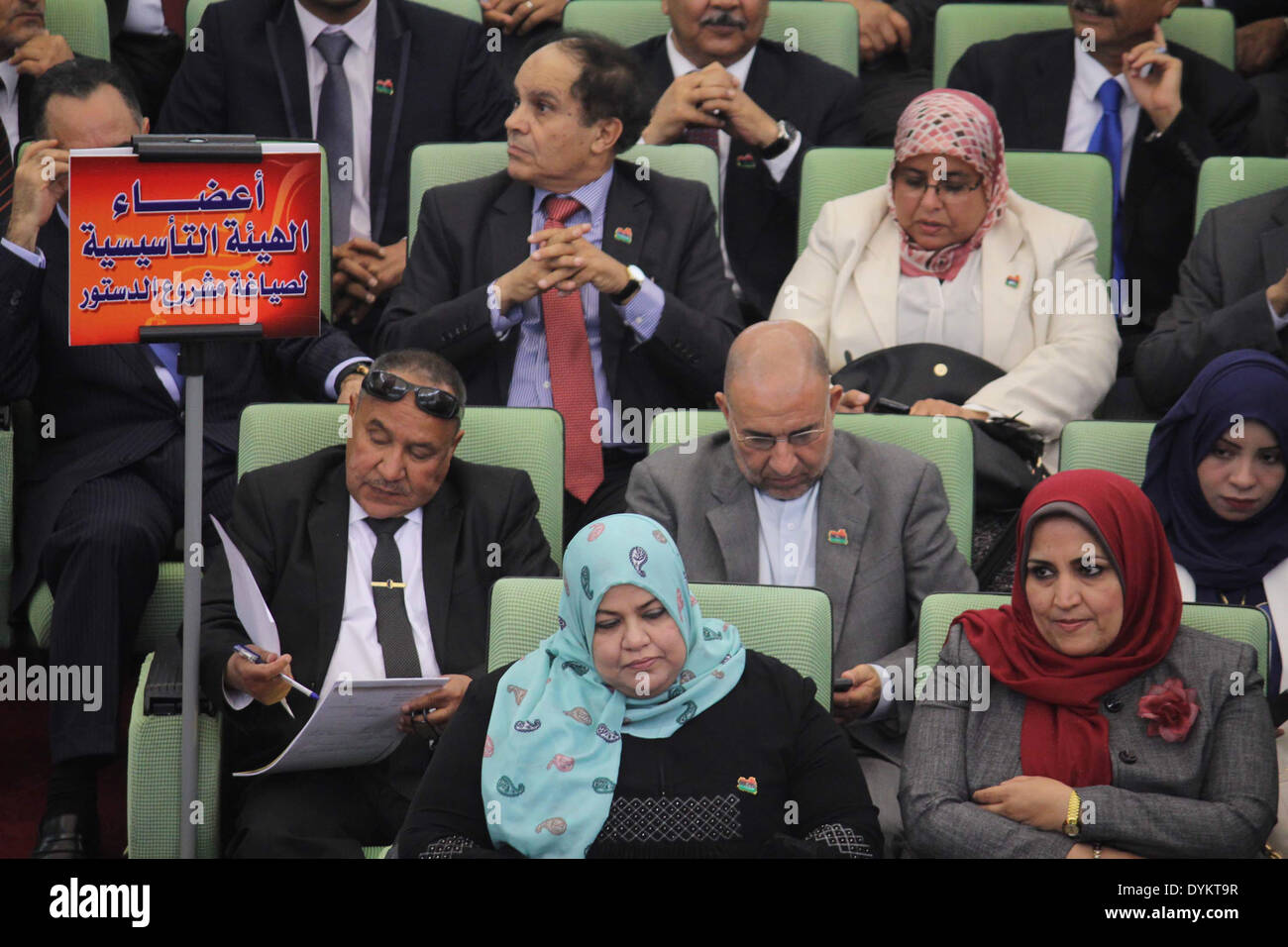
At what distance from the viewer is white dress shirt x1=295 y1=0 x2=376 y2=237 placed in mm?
4855

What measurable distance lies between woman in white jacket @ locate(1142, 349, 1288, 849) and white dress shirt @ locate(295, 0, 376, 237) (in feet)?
7.93

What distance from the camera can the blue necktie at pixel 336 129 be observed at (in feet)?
15.9

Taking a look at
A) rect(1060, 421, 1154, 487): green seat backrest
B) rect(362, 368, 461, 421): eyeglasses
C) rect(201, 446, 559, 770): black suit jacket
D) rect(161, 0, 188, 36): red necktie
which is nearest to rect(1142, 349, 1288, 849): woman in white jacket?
rect(1060, 421, 1154, 487): green seat backrest

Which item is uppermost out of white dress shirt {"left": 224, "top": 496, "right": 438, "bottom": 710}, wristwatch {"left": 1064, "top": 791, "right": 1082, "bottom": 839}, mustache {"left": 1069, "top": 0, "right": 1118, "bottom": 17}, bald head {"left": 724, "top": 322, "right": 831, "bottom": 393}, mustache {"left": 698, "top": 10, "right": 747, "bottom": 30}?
mustache {"left": 1069, "top": 0, "right": 1118, "bottom": 17}

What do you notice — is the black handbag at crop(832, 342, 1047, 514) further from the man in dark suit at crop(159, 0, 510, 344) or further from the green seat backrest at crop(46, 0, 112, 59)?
the green seat backrest at crop(46, 0, 112, 59)

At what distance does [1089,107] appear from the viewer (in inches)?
197

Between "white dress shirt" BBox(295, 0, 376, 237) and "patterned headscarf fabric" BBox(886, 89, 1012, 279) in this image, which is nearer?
"patterned headscarf fabric" BBox(886, 89, 1012, 279)

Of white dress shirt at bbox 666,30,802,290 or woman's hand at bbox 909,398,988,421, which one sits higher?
white dress shirt at bbox 666,30,802,290

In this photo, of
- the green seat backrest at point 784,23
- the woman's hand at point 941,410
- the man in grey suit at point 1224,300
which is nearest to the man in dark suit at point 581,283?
the woman's hand at point 941,410

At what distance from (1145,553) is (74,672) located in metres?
2.15

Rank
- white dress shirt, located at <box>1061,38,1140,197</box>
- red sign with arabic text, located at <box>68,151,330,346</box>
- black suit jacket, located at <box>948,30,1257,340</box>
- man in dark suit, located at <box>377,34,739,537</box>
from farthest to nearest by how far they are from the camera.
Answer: white dress shirt, located at <box>1061,38,1140,197</box> < black suit jacket, located at <box>948,30,1257,340</box> < man in dark suit, located at <box>377,34,739,537</box> < red sign with arabic text, located at <box>68,151,330,346</box>

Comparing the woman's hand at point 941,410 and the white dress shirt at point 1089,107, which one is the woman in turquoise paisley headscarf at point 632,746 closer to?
the woman's hand at point 941,410

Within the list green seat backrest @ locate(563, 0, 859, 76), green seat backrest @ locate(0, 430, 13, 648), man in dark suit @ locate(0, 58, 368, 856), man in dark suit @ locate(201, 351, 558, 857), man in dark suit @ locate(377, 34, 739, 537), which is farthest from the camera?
green seat backrest @ locate(563, 0, 859, 76)

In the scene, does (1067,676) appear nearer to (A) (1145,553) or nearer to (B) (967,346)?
(A) (1145,553)
